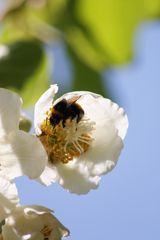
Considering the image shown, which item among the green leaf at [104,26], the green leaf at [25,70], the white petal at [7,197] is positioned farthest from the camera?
the green leaf at [104,26]

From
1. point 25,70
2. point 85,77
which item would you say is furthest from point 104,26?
point 25,70

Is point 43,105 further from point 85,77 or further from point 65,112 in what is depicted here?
point 85,77

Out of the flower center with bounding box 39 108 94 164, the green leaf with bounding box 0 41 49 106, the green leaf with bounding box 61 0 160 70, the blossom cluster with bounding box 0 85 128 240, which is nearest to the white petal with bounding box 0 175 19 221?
the blossom cluster with bounding box 0 85 128 240

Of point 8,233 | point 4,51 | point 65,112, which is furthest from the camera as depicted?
point 4,51

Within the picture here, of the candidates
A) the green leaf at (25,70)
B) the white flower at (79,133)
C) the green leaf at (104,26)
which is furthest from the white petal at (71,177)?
the green leaf at (104,26)

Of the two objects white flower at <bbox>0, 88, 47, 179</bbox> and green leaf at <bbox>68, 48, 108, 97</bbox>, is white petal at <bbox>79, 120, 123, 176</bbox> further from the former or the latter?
green leaf at <bbox>68, 48, 108, 97</bbox>

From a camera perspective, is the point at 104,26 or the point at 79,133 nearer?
the point at 79,133

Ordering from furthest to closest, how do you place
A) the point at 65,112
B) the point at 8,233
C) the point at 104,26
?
1. the point at 104,26
2. the point at 65,112
3. the point at 8,233

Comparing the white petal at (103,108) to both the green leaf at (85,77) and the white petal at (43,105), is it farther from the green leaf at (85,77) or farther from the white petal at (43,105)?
the green leaf at (85,77)

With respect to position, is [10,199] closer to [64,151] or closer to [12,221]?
[12,221]
